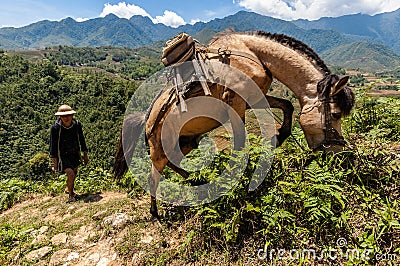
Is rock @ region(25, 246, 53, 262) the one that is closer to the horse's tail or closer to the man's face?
the horse's tail

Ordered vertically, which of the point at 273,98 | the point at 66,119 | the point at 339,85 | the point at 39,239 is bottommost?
the point at 39,239

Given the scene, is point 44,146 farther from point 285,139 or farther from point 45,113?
point 285,139

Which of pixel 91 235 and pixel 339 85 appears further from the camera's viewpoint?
pixel 91 235

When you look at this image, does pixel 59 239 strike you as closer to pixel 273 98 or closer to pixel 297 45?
pixel 273 98

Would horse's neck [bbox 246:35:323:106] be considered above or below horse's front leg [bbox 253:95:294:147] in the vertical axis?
above

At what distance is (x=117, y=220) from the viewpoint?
4.50 m

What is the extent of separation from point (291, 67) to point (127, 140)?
3.05m

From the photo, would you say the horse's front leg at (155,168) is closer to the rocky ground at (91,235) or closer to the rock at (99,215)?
the rocky ground at (91,235)

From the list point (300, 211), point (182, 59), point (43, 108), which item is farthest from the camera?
point (43, 108)

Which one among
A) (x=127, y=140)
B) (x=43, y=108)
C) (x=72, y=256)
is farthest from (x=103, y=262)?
(x=43, y=108)

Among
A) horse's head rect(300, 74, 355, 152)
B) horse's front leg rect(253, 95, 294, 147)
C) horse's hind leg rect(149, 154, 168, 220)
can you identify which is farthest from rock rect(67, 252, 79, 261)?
horse's head rect(300, 74, 355, 152)

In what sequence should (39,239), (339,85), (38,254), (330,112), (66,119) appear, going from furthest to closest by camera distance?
(66,119) < (39,239) < (38,254) < (330,112) < (339,85)

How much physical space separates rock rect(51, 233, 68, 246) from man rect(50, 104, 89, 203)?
1.59 meters

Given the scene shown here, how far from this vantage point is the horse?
359 cm
